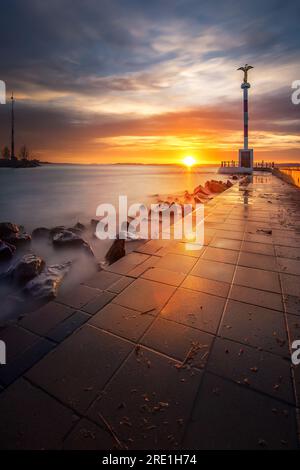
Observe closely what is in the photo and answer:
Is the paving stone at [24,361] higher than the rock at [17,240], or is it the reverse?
the rock at [17,240]

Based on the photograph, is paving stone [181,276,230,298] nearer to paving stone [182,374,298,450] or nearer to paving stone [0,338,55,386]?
paving stone [182,374,298,450]

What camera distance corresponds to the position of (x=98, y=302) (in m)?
2.74

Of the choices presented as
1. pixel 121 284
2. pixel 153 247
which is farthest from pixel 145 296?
pixel 153 247

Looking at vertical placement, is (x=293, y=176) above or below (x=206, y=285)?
above

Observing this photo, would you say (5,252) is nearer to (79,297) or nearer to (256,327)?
(79,297)

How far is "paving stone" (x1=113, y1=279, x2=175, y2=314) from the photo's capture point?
266 cm

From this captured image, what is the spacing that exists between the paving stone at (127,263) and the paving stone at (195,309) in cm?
101

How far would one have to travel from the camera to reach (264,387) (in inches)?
65.6

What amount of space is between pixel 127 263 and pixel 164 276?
30.2 inches

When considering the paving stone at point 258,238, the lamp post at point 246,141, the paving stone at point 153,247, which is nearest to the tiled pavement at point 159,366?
the paving stone at point 153,247

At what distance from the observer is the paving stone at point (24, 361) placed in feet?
5.80

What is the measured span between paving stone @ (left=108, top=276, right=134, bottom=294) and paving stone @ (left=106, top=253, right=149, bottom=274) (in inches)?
9.1

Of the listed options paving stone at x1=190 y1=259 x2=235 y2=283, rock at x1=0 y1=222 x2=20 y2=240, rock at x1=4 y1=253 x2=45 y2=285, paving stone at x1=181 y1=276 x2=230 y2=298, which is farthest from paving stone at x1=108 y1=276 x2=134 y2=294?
rock at x1=0 y1=222 x2=20 y2=240

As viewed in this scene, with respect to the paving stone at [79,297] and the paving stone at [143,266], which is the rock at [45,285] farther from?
the paving stone at [143,266]
